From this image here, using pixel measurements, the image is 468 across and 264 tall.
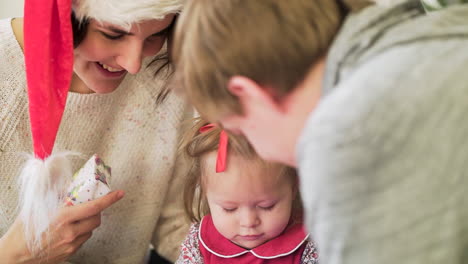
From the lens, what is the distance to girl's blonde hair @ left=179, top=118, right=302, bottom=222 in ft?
3.53

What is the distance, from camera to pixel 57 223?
1151 millimetres

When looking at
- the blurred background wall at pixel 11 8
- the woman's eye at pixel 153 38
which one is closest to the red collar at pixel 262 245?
the woman's eye at pixel 153 38

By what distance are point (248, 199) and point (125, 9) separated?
43 centimetres

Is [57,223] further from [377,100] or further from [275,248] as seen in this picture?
[377,100]

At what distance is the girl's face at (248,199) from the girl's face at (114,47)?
0.85 feet

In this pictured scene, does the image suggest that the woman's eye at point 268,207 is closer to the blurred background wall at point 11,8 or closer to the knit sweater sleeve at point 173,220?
the knit sweater sleeve at point 173,220

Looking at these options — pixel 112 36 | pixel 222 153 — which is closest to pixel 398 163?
pixel 222 153

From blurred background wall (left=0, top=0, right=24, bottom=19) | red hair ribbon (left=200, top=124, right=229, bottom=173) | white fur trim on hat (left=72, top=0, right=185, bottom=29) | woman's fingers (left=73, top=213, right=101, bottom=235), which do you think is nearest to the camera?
white fur trim on hat (left=72, top=0, right=185, bottom=29)

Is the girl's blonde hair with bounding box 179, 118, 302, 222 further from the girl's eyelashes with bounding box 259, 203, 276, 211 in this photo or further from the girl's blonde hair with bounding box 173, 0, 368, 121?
the girl's blonde hair with bounding box 173, 0, 368, 121

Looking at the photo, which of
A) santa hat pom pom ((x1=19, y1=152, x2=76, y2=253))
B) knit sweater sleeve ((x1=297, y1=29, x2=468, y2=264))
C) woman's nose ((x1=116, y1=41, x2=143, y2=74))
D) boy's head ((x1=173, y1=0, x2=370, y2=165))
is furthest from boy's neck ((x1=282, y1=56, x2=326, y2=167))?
santa hat pom pom ((x1=19, y1=152, x2=76, y2=253))

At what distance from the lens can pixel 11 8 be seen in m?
1.70

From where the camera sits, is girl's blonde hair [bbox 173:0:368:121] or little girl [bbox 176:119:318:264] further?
little girl [bbox 176:119:318:264]

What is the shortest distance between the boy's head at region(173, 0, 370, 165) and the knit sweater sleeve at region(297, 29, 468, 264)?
107 mm

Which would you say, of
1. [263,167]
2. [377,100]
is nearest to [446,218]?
[377,100]
